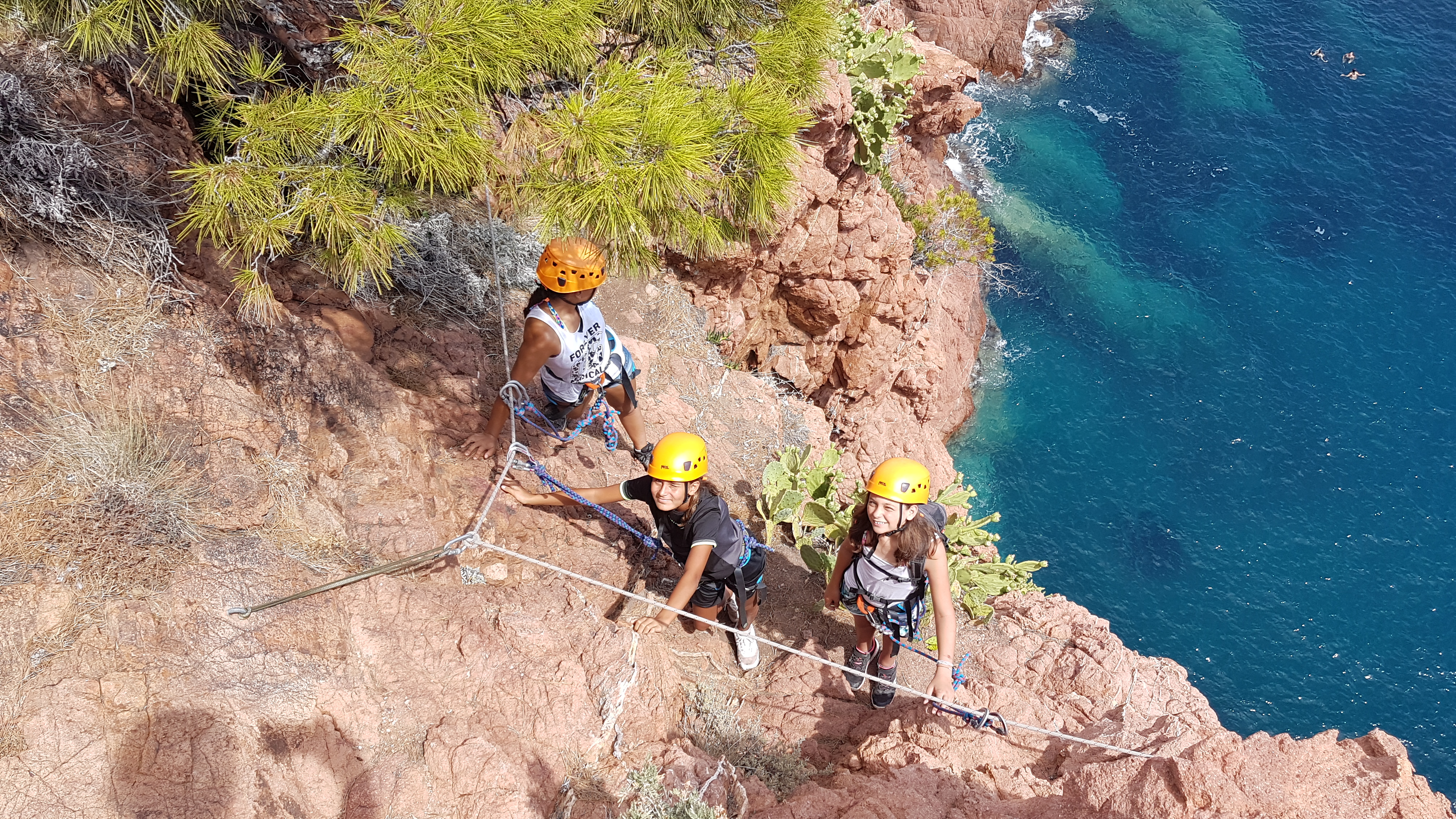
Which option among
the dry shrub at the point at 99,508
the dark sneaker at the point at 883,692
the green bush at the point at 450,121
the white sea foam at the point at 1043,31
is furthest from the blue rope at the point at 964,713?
the white sea foam at the point at 1043,31

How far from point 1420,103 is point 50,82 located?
26.0m

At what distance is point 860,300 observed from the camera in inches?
402

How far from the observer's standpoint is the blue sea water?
11.1m

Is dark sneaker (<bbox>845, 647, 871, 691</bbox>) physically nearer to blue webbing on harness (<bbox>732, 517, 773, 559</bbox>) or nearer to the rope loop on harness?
blue webbing on harness (<bbox>732, 517, 773, 559</bbox>)

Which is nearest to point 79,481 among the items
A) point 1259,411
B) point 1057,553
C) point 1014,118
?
point 1057,553

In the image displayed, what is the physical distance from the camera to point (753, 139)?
4.00 meters

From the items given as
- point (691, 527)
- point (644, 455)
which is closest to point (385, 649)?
point (691, 527)

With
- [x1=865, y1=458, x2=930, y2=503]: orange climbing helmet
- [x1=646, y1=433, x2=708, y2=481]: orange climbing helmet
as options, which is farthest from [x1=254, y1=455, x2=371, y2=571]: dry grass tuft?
[x1=865, y1=458, x2=930, y2=503]: orange climbing helmet

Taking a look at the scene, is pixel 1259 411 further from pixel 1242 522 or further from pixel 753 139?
pixel 753 139

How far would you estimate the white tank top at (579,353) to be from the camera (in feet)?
14.8

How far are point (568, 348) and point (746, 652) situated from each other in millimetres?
2193

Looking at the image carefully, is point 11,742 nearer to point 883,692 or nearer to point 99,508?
point 99,508

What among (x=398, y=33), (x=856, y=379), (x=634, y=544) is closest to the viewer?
(x=398, y=33)

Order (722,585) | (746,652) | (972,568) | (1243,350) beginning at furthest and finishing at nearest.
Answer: (1243,350) → (972,568) → (746,652) → (722,585)
